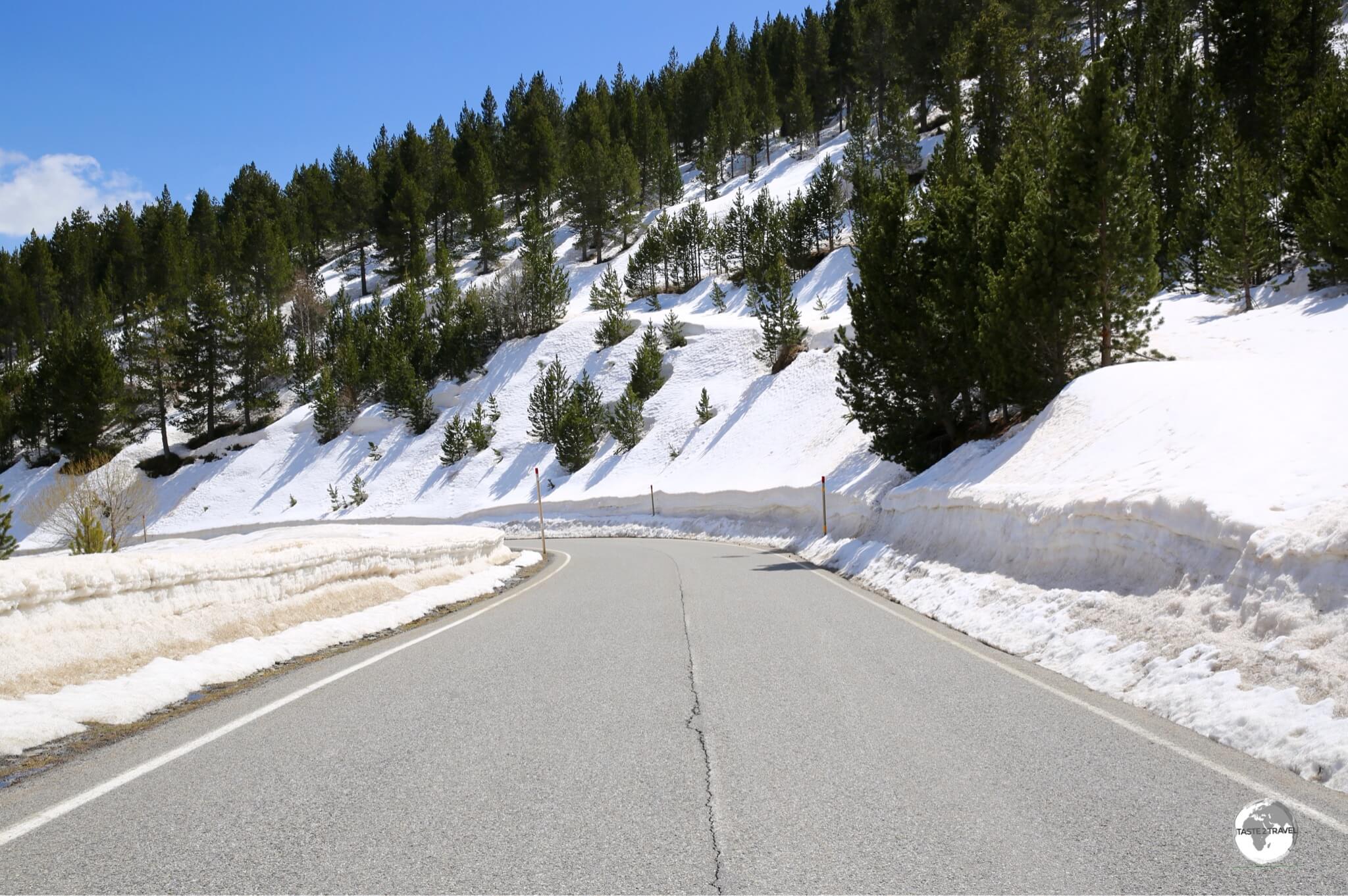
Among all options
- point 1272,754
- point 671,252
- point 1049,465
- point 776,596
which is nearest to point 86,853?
point 1272,754

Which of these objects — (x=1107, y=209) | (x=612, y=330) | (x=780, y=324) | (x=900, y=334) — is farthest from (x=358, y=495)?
(x=1107, y=209)

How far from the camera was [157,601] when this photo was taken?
802 centimetres

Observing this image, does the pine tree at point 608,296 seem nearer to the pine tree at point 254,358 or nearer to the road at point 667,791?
the pine tree at point 254,358

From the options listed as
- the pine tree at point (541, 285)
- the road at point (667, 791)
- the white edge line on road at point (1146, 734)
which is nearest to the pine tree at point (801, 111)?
the pine tree at point (541, 285)

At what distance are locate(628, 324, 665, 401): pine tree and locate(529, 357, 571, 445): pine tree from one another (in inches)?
185

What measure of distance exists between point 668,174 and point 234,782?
9501 centimetres

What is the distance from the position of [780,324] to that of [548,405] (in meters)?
15.9

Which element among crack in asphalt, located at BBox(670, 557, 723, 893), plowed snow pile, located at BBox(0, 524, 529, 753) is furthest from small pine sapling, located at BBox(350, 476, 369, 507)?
crack in asphalt, located at BBox(670, 557, 723, 893)

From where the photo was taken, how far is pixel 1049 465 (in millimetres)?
15602

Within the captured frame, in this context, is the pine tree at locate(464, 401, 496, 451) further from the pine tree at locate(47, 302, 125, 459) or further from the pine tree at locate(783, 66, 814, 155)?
the pine tree at locate(783, 66, 814, 155)

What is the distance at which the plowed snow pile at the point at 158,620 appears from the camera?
622cm

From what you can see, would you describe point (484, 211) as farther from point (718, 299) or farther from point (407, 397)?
point (407, 397)

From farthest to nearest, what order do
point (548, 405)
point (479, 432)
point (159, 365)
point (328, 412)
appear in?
point (159, 365)
point (328, 412)
point (479, 432)
point (548, 405)

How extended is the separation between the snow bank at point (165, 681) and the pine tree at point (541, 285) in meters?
60.0
